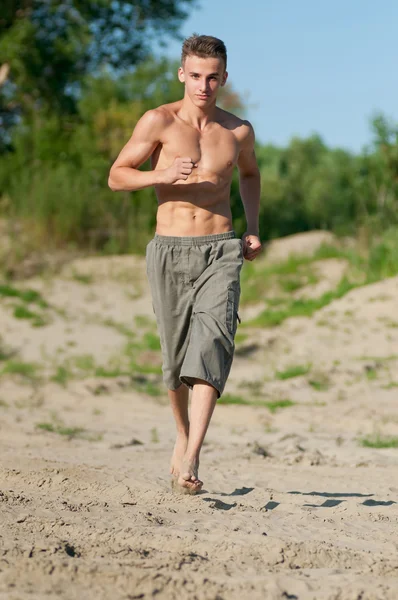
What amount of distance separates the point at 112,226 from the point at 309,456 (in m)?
9.84

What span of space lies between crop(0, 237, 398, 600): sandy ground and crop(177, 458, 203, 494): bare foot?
7 cm

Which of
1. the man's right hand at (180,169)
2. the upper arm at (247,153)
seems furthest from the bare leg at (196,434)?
the upper arm at (247,153)

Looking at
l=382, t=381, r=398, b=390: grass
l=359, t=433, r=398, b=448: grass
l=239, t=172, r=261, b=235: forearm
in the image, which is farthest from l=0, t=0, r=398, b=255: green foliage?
l=239, t=172, r=261, b=235: forearm

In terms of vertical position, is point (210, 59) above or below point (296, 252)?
above

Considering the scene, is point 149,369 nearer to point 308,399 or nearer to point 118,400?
point 118,400

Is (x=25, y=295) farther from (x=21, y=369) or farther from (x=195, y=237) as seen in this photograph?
(x=195, y=237)

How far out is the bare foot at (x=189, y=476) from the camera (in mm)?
4195

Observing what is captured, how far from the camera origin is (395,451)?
6.40 m

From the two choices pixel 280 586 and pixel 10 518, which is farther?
pixel 10 518

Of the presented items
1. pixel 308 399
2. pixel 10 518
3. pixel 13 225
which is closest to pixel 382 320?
pixel 308 399

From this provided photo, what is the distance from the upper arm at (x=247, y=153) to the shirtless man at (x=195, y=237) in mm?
23

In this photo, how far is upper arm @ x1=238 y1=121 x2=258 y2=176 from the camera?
15.0ft

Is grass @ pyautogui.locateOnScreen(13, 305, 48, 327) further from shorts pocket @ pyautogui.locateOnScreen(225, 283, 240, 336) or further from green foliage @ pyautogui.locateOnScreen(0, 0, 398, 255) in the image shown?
shorts pocket @ pyautogui.locateOnScreen(225, 283, 240, 336)

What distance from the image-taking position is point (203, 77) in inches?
171
